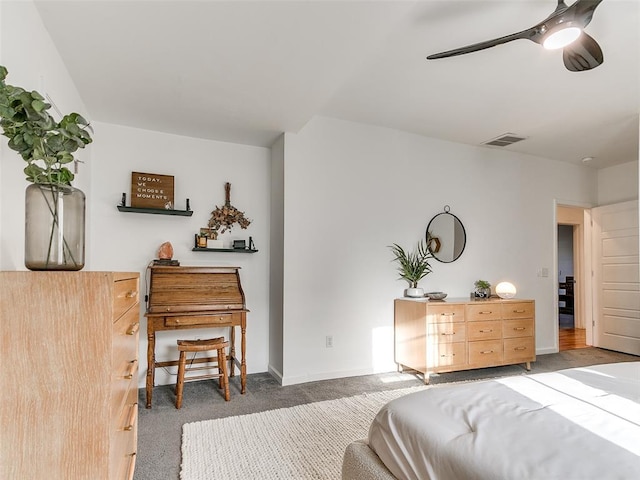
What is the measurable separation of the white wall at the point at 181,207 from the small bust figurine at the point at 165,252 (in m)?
0.18

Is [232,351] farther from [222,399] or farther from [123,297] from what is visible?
[123,297]

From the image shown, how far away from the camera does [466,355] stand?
3.76 metres

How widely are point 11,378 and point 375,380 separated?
315 cm

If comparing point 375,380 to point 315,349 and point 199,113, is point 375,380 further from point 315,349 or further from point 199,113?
point 199,113

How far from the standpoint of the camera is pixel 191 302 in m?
3.12

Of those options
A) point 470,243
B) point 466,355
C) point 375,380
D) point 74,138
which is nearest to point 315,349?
point 375,380

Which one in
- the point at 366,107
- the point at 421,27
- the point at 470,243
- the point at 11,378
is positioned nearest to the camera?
the point at 11,378

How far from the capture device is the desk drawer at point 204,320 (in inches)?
120

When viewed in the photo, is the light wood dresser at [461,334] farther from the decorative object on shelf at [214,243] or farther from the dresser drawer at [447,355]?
the decorative object on shelf at [214,243]

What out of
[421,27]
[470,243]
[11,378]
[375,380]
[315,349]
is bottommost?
[375,380]

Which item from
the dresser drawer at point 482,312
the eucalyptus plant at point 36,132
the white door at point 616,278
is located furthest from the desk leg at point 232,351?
the white door at point 616,278

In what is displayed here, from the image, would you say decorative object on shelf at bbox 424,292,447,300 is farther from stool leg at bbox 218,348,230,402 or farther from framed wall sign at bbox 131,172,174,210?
framed wall sign at bbox 131,172,174,210

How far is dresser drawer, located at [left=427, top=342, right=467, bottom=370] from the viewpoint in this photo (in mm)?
3585

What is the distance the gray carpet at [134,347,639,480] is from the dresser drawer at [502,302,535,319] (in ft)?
1.95
